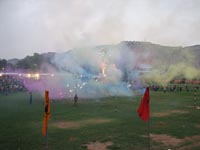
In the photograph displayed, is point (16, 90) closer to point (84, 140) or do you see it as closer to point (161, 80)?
point (161, 80)

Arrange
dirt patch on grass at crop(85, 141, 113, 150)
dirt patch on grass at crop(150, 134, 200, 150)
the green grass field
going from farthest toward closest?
the green grass field
dirt patch on grass at crop(150, 134, 200, 150)
dirt patch on grass at crop(85, 141, 113, 150)

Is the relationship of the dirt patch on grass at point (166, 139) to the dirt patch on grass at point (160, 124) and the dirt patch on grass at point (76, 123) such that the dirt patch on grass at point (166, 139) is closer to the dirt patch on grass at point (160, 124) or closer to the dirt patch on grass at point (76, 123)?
the dirt patch on grass at point (160, 124)

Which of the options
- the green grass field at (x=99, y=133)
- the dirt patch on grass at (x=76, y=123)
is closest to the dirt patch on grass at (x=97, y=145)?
the green grass field at (x=99, y=133)

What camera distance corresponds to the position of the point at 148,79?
6456 centimetres

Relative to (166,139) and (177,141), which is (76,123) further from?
(177,141)

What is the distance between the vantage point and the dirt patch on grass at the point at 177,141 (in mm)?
13309

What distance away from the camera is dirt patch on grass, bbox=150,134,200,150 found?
13.3 metres

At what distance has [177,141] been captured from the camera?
14344mm

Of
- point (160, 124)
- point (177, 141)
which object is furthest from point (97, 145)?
point (160, 124)

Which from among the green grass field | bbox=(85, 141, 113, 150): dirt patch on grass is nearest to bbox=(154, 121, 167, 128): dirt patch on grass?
the green grass field

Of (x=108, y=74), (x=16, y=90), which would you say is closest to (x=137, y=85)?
(x=108, y=74)

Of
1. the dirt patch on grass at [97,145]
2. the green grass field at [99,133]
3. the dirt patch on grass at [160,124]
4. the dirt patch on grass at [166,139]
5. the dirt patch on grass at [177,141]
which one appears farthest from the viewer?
the dirt patch on grass at [160,124]

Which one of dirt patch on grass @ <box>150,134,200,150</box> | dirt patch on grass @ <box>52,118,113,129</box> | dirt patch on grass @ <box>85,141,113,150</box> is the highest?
dirt patch on grass @ <box>52,118,113,129</box>

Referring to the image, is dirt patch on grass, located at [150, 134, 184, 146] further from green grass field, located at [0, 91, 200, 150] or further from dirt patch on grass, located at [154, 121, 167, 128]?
dirt patch on grass, located at [154, 121, 167, 128]
